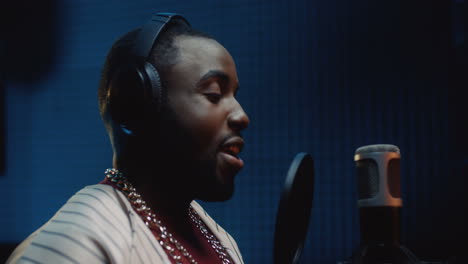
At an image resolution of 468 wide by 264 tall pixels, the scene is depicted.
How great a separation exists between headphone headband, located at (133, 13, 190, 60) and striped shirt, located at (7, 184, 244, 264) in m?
0.27

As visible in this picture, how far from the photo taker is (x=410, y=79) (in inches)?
67.8

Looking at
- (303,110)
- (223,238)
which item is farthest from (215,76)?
(303,110)

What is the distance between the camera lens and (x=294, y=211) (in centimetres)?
95

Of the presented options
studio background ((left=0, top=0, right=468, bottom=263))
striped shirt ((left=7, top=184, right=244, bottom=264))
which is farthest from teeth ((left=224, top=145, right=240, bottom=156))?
studio background ((left=0, top=0, right=468, bottom=263))

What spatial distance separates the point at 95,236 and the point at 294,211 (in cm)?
41

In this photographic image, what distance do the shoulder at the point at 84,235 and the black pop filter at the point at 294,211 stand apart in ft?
0.92

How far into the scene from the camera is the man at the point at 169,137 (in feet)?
2.83

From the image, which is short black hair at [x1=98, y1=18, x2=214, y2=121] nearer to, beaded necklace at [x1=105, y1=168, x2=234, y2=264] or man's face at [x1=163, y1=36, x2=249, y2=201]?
man's face at [x1=163, y1=36, x2=249, y2=201]

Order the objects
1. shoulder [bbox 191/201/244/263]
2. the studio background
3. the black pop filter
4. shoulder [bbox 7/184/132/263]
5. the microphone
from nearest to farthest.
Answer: shoulder [bbox 7/184/132/263], the black pop filter, the microphone, shoulder [bbox 191/201/244/263], the studio background

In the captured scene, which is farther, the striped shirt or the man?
the man

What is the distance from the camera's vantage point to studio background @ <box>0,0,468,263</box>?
1.69 meters

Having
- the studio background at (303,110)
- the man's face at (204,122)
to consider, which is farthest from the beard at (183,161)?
the studio background at (303,110)

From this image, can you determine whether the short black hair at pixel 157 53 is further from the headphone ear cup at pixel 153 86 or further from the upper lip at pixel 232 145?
the upper lip at pixel 232 145

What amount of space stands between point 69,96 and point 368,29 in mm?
1250
